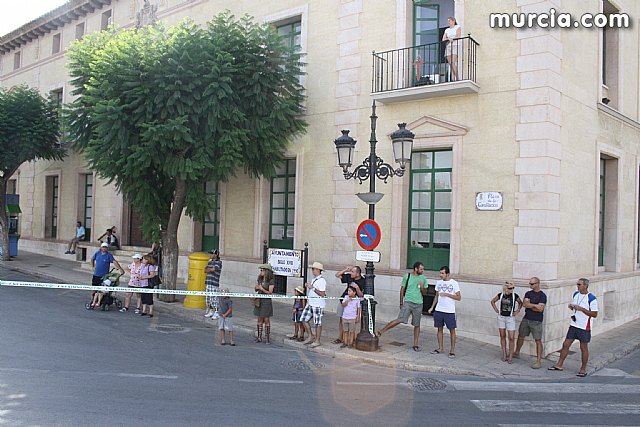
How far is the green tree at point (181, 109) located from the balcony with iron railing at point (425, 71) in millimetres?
2334

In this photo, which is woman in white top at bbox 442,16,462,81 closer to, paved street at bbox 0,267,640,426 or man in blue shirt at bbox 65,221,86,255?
paved street at bbox 0,267,640,426

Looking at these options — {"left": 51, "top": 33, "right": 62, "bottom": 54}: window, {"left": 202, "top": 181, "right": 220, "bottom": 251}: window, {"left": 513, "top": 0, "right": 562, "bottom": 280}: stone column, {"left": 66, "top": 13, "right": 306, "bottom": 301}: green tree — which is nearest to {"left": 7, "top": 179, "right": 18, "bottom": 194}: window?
{"left": 51, "top": 33, "right": 62, "bottom": 54}: window

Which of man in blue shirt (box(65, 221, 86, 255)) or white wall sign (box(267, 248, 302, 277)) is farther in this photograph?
man in blue shirt (box(65, 221, 86, 255))

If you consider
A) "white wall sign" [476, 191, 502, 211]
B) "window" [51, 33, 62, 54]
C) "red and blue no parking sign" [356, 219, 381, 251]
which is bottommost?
"red and blue no parking sign" [356, 219, 381, 251]

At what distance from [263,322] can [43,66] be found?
21.8 meters

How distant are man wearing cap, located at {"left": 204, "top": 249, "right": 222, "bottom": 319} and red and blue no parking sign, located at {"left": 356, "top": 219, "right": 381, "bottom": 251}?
3.85 metres

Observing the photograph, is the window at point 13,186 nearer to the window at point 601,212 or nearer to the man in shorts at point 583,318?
the window at point 601,212

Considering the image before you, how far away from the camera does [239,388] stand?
719 centimetres

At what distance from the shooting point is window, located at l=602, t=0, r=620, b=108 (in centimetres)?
1416

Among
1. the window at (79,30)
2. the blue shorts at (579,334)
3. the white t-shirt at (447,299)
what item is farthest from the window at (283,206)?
the window at (79,30)

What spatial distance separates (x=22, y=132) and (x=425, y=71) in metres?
16.2

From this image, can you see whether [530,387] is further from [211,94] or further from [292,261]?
[211,94]

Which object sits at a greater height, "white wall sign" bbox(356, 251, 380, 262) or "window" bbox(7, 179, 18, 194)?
"window" bbox(7, 179, 18, 194)

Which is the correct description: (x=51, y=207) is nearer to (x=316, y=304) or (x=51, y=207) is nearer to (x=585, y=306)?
(x=316, y=304)
